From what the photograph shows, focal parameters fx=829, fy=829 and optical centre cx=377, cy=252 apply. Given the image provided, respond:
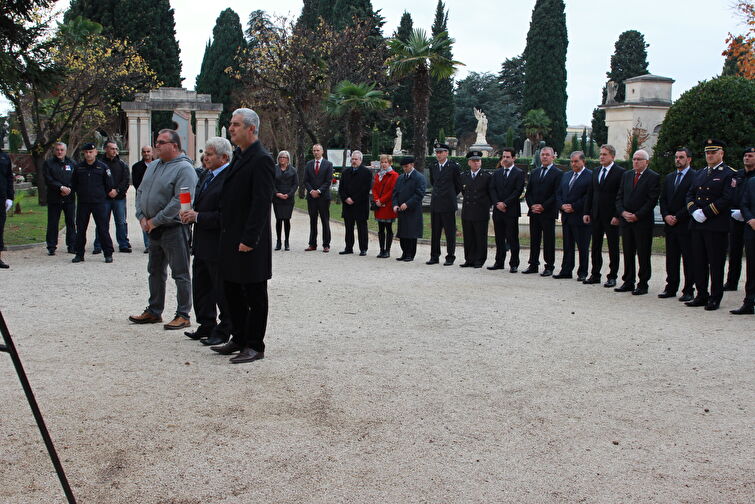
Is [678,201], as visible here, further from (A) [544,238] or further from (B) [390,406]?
(B) [390,406]

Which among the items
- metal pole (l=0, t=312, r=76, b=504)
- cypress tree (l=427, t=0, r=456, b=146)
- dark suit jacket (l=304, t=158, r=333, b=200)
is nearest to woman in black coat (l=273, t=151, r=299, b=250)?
dark suit jacket (l=304, t=158, r=333, b=200)

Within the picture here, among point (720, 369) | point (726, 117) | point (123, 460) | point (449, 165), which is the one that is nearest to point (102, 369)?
point (123, 460)

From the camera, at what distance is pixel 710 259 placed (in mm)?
10617

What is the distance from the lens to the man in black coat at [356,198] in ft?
52.4

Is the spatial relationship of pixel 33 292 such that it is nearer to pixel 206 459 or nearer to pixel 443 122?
pixel 206 459

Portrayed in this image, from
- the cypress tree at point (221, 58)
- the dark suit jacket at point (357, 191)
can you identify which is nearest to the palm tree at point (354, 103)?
the dark suit jacket at point (357, 191)

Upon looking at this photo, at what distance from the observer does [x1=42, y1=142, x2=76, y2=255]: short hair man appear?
14680 millimetres

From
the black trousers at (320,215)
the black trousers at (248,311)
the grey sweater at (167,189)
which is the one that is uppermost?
the grey sweater at (167,189)

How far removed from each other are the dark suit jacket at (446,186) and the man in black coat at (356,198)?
1.41m

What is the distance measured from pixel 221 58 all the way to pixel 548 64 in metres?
26.8

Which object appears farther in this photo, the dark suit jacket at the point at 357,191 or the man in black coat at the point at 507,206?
the dark suit jacket at the point at 357,191

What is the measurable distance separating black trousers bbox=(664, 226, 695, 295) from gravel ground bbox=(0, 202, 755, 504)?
0.92 metres

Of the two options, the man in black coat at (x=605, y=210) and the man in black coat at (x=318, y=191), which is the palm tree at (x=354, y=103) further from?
the man in black coat at (x=605, y=210)

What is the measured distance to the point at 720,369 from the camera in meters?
7.23
